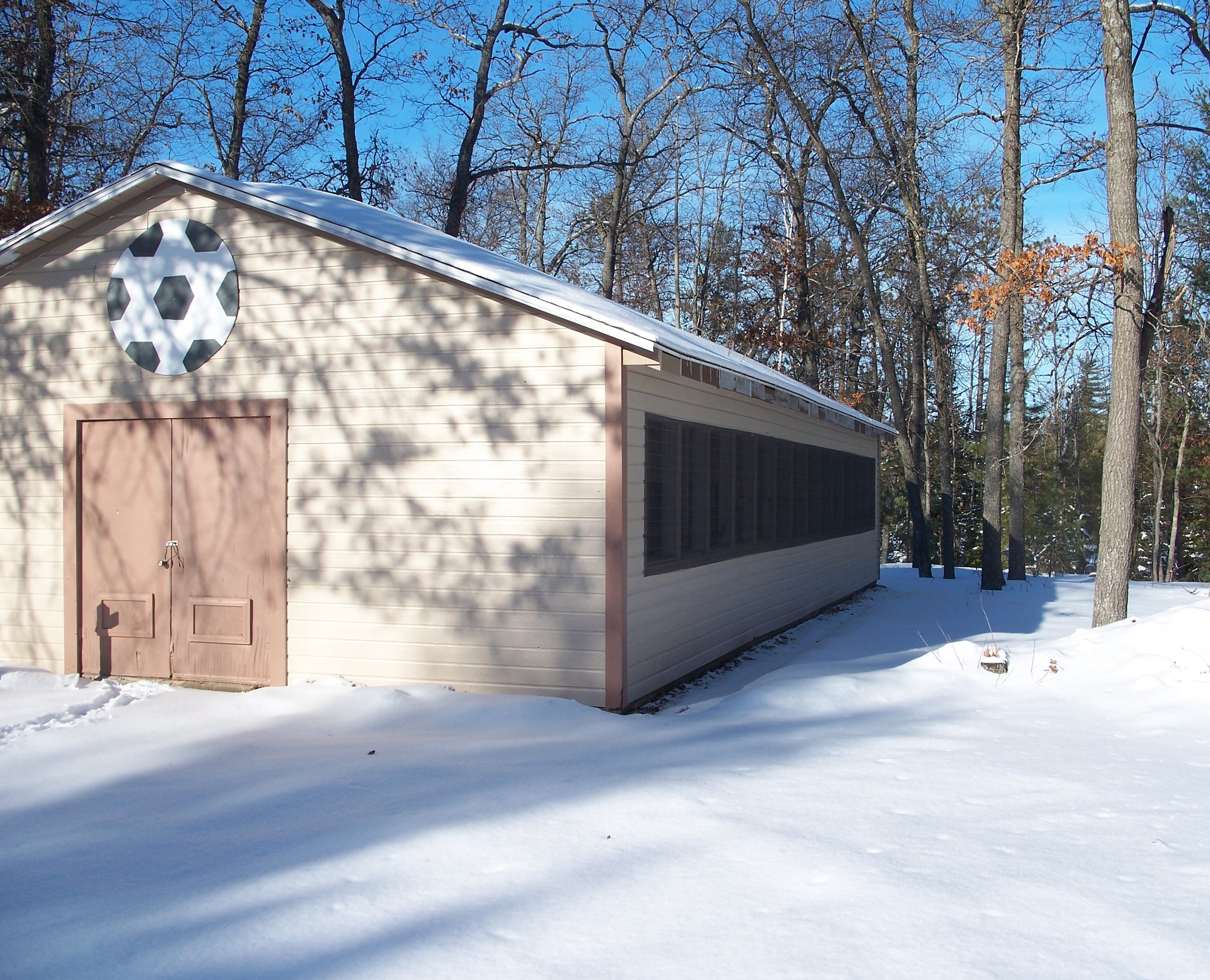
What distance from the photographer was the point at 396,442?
738 centimetres

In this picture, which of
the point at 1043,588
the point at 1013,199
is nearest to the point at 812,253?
the point at 1013,199

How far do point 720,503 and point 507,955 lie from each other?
263 inches

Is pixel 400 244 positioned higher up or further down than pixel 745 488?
higher up

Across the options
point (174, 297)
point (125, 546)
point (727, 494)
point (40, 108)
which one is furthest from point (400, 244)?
point (40, 108)

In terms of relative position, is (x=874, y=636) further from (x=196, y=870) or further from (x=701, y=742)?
(x=196, y=870)

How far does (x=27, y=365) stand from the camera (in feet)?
26.9

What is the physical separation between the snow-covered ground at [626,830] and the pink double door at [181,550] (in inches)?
21.0

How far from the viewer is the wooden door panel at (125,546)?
7.91 meters

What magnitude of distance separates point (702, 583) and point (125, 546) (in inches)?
194

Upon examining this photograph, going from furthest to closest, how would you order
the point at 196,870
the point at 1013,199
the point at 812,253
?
the point at 812,253, the point at 1013,199, the point at 196,870

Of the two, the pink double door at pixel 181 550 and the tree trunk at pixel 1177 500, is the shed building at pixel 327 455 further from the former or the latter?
the tree trunk at pixel 1177 500

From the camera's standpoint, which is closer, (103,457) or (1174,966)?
(1174,966)

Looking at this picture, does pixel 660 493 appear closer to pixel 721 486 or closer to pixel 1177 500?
pixel 721 486

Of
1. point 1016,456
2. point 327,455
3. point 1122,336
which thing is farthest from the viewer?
point 1016,456
